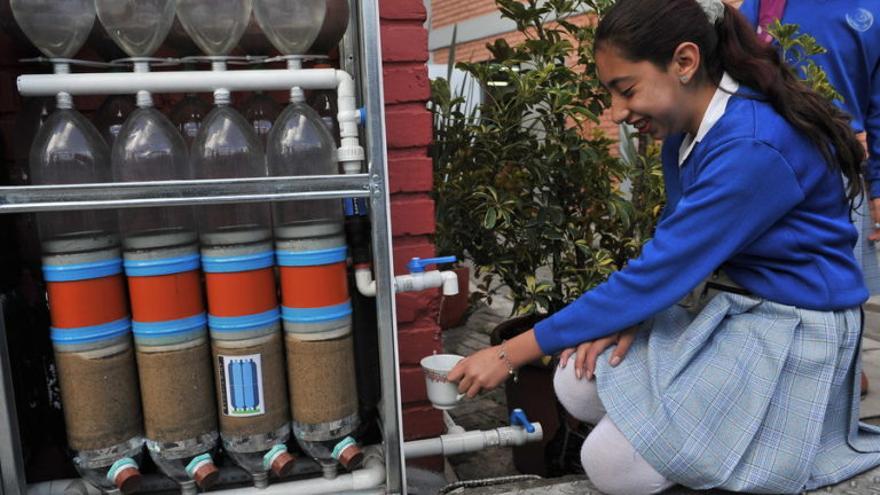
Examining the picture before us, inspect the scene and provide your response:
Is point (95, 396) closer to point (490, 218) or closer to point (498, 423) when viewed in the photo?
point (490, 218)

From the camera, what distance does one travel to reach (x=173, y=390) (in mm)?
1469

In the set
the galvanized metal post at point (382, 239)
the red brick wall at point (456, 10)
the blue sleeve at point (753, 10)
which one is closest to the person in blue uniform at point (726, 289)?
the galvanized metal post at point (382, 239)

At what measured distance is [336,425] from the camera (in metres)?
1.55

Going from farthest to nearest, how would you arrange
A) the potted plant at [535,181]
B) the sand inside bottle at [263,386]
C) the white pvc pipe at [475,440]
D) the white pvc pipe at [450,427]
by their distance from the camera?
the potted plant at [535,181] → the white pvc pipe at [450,427] → the white pvc pipe at [475,440] → the sand inside bottle at [263,386]

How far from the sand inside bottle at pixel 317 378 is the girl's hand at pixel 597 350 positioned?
1.73 ft

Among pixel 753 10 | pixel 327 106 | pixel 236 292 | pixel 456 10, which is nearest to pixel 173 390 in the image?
pixel 236 292

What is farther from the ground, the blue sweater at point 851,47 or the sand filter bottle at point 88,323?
the blue sweater at point 851,47

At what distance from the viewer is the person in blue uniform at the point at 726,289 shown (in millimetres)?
1412

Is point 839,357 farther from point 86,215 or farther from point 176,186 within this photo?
point 86,215

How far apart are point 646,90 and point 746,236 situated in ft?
1.21

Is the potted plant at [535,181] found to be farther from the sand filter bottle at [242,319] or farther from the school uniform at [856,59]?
the sand filter bottle at [242,319]

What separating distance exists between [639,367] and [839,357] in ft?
1.42

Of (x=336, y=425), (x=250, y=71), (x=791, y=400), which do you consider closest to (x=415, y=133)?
(x=250, y=71)

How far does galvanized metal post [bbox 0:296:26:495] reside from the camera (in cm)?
134
